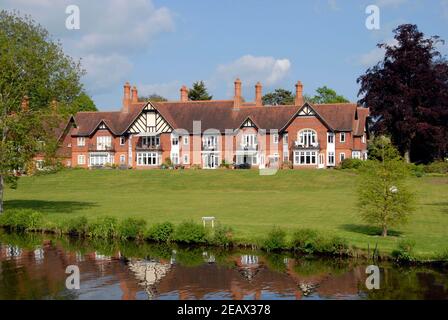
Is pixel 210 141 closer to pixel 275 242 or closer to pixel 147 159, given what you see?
pixel 147 159

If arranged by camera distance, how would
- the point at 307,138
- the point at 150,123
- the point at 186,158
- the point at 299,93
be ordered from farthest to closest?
the point at 299,93
the point at 150,123
the point at 186,158
the point at 307,138

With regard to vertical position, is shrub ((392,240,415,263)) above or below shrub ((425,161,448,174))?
below

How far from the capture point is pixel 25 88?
36.7 meters

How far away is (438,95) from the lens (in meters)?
65.1

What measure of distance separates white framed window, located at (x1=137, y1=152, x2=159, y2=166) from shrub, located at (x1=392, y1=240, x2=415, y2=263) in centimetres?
5505

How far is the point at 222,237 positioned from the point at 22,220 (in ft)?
41.1

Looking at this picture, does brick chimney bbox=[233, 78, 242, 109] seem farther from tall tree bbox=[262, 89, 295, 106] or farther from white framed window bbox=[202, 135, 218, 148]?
tall tree bbox=[262, 89, 295, 106]

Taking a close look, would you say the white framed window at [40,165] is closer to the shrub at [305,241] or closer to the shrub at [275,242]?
the shrub at [275,242]

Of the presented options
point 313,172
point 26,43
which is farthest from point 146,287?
point 313,172

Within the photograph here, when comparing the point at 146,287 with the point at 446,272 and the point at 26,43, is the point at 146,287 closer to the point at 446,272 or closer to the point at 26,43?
the point at 446,272

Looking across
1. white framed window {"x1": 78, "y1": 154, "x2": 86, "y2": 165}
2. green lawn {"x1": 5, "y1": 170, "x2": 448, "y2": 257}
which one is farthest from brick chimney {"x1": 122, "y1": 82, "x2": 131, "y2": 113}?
green lawn {"x1": 5, "y1": 170, "x2": 448, "y2": 257}

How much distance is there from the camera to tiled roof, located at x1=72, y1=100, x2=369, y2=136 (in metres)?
71.4

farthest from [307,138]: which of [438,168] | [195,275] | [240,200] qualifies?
[195,275]

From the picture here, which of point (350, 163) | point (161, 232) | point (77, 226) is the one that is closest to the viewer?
point (161, 232)
